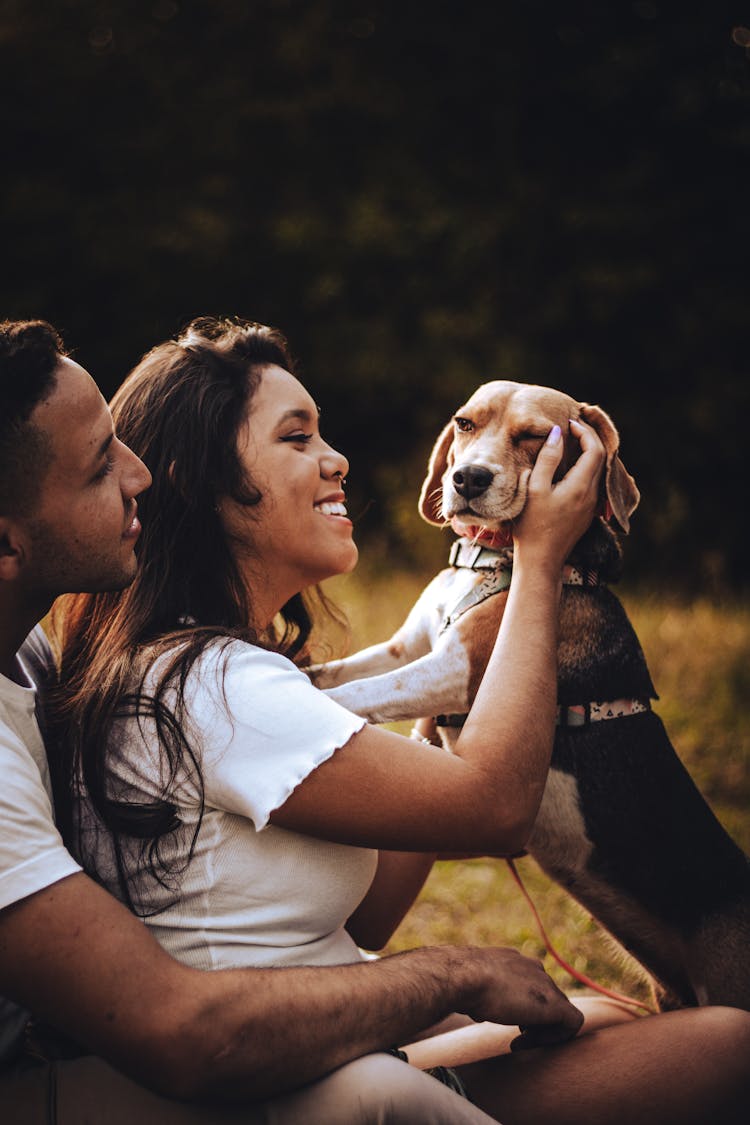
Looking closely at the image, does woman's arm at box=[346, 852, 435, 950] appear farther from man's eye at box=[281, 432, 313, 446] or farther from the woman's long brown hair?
man's eye at box=[281, 432, 313, 446]

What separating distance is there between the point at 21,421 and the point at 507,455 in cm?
136

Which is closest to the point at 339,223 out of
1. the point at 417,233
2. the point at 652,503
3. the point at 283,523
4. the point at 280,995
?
the point at 417,233

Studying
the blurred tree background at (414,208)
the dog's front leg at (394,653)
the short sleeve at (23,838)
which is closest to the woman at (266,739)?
the short sleeve at (23,838)

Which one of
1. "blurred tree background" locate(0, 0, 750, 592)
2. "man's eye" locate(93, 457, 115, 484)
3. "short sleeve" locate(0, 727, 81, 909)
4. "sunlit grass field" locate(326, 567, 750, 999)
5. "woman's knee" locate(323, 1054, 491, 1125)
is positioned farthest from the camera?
"blurred tree background" locate(0, 0, 750, 592)

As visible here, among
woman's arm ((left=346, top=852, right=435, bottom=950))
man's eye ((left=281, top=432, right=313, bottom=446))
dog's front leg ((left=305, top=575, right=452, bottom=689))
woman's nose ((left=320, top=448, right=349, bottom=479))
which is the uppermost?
man's eye ((left=281, top=432, right=313, bottom=446))

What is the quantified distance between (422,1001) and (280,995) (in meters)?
0.28

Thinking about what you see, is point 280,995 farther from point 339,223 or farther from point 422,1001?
point 339,223

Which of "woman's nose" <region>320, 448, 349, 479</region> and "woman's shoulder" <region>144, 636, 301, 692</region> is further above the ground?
"woman's nose" <region>320, 448, 349, 479</region>

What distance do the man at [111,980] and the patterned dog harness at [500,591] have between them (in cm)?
77

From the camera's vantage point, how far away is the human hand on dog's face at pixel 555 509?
7.59 ft

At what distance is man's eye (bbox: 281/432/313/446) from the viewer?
2.36 m

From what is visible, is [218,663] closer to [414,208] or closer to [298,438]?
[298,438]

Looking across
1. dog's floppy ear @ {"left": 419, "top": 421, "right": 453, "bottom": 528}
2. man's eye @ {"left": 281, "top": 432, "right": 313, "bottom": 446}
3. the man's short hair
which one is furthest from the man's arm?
dog's floppy ear @ {"left": 419, "top": 421, "right": 453, "bottom": 528}

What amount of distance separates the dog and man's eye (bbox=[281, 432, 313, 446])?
1.63 ft
